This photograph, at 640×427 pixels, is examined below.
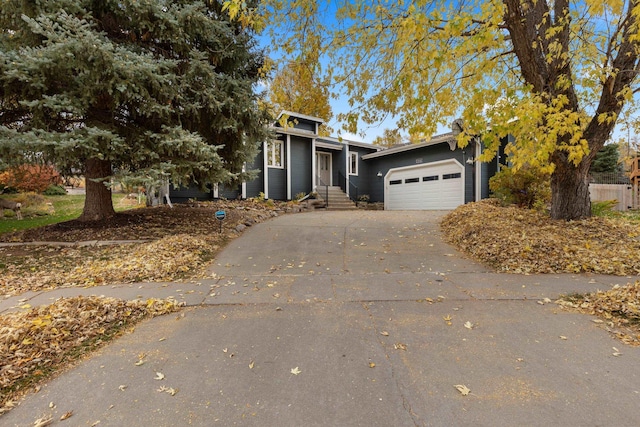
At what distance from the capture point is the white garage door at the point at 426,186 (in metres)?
14.0

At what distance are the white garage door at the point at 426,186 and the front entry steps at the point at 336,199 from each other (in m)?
2.48

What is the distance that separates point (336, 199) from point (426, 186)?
447 centimetres

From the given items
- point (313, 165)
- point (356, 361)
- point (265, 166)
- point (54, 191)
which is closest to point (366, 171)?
point (313, 165)

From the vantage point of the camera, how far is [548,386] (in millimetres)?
2107

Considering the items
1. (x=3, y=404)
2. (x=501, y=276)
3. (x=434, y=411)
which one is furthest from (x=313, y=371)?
(x=501, y=276)

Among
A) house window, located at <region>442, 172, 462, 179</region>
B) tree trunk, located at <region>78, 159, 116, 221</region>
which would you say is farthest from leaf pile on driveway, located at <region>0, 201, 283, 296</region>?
house window, located at <region>442, 172, 462, 179</region>

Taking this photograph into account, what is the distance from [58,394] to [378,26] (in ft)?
21.2

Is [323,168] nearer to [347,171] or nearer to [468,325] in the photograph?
[347,171]

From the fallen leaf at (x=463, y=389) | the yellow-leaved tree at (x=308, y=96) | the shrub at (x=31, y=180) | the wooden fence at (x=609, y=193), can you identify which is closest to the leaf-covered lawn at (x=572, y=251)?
the fallen leaf at (x=463, y=389)

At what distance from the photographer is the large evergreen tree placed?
5.52m

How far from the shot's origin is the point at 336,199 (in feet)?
52.0

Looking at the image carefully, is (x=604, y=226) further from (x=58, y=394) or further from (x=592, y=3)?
(x=58, y=394)

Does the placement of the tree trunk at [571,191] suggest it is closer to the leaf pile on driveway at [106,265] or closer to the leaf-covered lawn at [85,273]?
the leaf-covered lawn at [85,273]

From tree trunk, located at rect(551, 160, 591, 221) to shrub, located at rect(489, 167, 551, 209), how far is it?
7.93 ft
